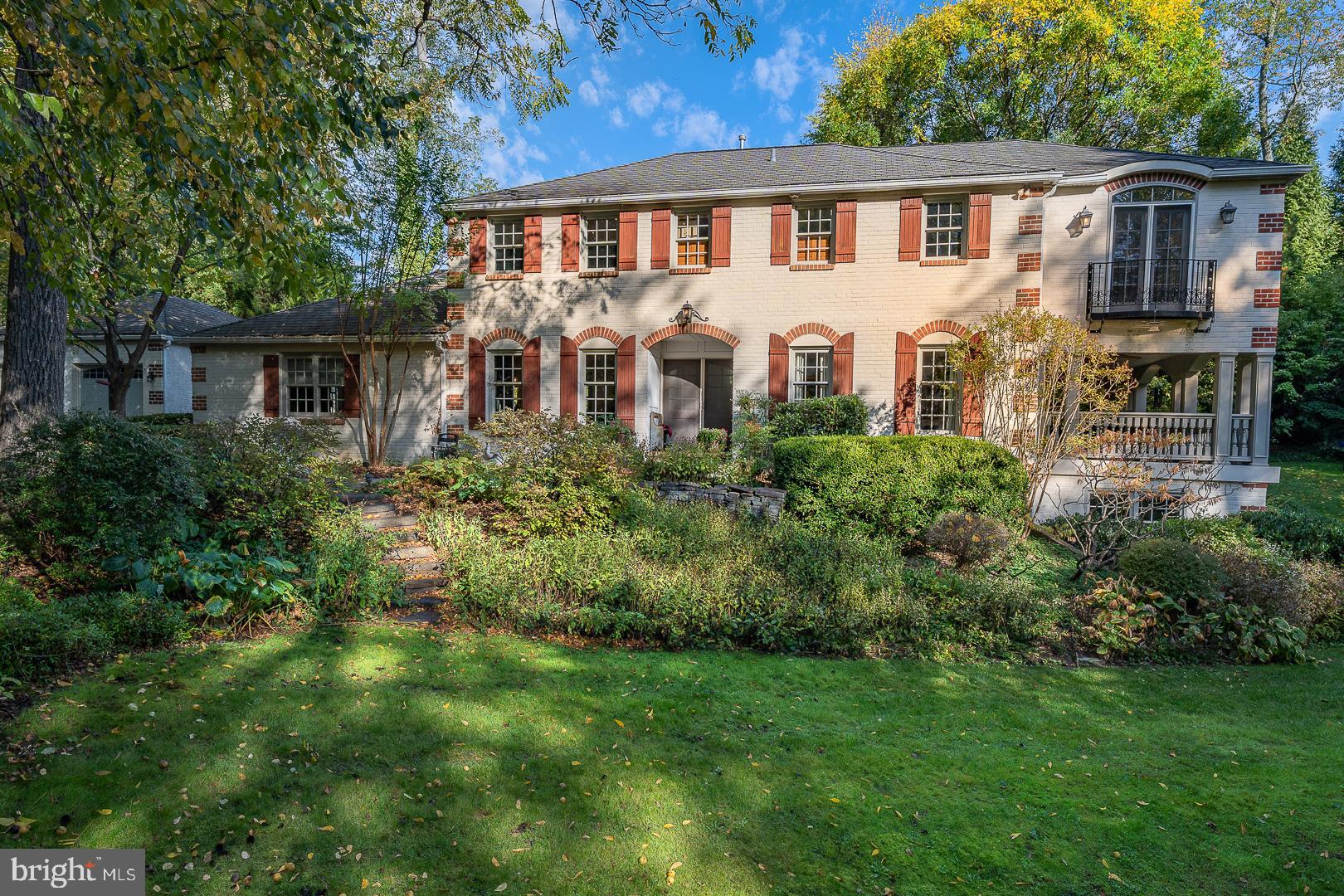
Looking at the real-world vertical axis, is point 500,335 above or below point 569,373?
above

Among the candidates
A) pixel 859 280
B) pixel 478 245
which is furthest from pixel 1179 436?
pixel 478 245

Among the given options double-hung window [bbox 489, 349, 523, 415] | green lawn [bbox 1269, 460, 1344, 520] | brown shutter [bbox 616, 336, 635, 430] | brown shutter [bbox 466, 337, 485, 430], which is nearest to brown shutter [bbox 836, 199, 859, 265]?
brown shutter [bbox 616, 336, 635, 430]

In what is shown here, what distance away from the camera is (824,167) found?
13.2 m

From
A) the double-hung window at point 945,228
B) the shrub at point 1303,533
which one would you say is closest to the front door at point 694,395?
the double-hung window at point 945,228

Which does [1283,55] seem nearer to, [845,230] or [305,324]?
[845,230]

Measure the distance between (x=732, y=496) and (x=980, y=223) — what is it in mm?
7672

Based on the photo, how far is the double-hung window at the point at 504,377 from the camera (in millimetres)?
13688

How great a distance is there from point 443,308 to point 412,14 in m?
6.73

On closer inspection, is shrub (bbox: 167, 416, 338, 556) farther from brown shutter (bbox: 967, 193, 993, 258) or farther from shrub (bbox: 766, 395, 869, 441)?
brown shutter (bbox: 967, 193, 993, 258)

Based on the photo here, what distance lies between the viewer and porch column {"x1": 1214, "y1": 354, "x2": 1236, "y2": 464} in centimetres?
1112

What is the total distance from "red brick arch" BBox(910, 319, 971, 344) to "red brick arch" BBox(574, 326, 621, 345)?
609 cm

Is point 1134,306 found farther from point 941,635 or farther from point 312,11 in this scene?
point 312,11

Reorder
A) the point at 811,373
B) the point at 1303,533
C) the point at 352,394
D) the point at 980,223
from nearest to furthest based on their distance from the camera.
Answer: the point at 1303,533 < the point at 980,223 < the point at 811,373 < the point at 352,394

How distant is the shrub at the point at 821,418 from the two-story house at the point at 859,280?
82 centimetres
